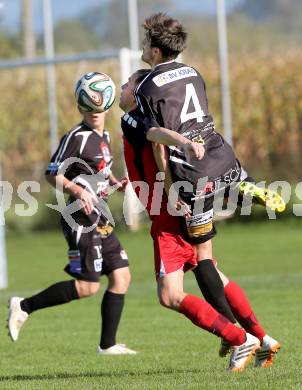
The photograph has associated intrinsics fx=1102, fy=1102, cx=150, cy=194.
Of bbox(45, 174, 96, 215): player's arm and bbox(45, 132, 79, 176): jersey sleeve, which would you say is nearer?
bbox(45, 174, 96, 215): player's arm

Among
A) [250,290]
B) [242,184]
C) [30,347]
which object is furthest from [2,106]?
[242,184]

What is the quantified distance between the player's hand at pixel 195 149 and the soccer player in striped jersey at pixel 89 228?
2.27 metres

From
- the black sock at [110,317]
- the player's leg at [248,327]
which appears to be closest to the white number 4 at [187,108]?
the player's leg at [248,327]

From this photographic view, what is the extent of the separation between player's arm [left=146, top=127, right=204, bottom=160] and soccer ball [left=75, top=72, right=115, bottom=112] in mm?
1874

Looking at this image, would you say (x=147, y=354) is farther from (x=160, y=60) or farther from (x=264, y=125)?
(x=264, y=125)

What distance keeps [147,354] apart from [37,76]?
18.7 meters

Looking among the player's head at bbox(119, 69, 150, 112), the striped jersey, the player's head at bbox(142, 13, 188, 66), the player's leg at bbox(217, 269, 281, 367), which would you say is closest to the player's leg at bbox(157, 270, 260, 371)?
the player's leg at bbox(217, 269, 281, 367)

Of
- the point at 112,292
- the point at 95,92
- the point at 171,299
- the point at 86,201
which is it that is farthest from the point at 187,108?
the point at 112,292

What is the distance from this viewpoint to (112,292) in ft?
29.5

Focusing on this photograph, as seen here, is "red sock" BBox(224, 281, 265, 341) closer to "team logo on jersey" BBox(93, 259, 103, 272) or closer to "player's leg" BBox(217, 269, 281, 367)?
"player's leg" BBox(217, 269, 281, 367)

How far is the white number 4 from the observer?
6.89 m

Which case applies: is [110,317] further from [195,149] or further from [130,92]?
[195,149]

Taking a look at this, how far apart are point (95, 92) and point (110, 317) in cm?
182

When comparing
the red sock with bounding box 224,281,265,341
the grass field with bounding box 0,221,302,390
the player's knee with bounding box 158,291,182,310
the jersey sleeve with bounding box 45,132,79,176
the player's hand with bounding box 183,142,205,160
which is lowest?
the grass field with bounding box 0,221,302,390
